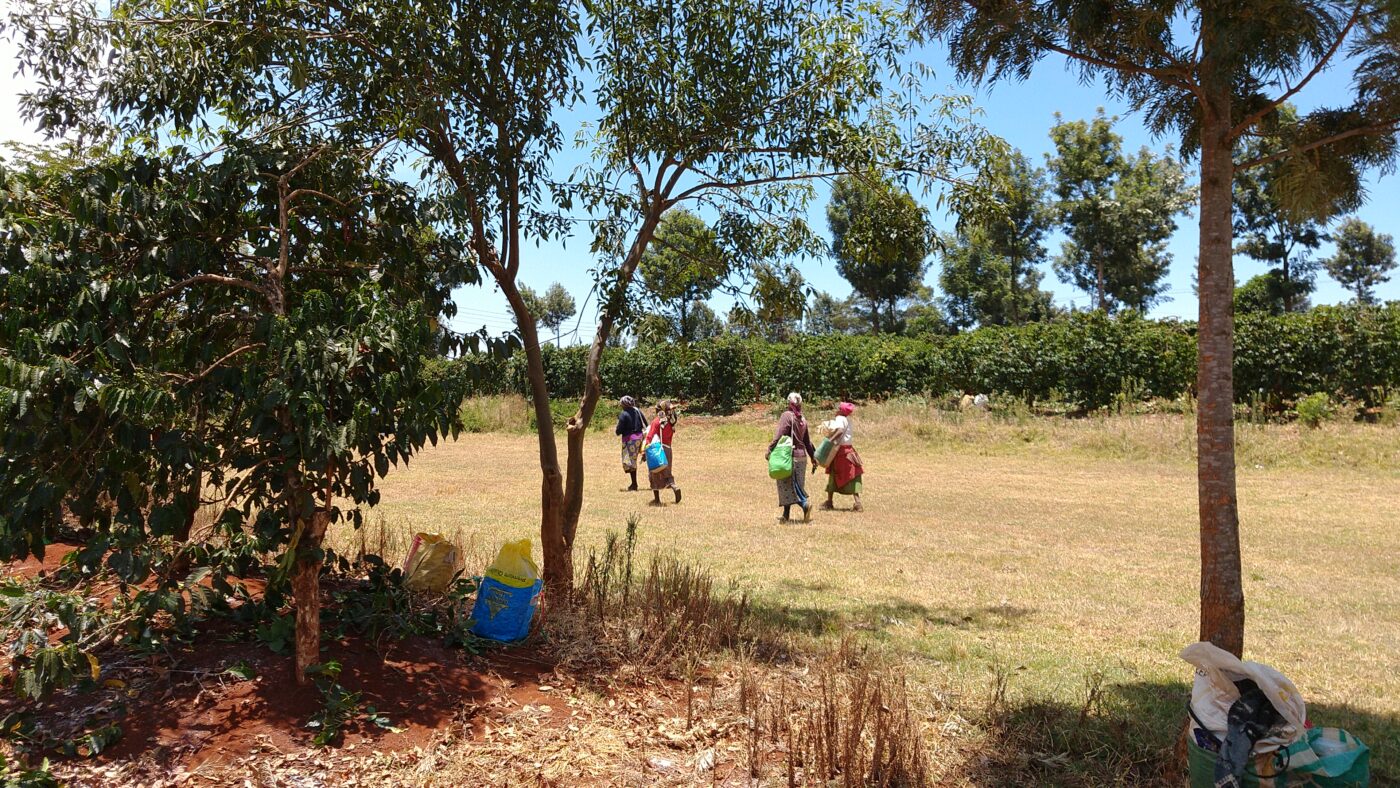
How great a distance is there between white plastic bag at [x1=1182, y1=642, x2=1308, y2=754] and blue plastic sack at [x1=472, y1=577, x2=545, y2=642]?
11.0ft

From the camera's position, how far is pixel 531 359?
615 centimetres

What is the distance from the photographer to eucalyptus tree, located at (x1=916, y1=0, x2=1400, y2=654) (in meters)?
3.97

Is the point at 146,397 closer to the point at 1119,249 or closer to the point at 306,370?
the point at 306,370

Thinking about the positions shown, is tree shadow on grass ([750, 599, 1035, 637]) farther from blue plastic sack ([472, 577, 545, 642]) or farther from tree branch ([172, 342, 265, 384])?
tree branch ([172, 342, 265, 384])

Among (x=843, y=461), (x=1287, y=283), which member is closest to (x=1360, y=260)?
(x=1287, y=283)

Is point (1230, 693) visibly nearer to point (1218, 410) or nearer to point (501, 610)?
point (1218, 410)

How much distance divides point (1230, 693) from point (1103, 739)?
3.52ft

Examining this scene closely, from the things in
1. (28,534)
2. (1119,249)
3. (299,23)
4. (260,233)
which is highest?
(1119,249)

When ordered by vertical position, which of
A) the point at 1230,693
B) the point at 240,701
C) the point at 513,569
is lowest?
the point at 240,701

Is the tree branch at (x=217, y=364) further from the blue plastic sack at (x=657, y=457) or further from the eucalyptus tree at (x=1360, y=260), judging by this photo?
the eucalyptus tree at (x=1360, y=260)

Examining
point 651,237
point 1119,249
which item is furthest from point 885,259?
point 1119,249

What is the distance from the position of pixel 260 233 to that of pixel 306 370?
51.9 inches

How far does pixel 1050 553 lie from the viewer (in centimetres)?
966

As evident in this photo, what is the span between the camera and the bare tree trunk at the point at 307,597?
428cm
